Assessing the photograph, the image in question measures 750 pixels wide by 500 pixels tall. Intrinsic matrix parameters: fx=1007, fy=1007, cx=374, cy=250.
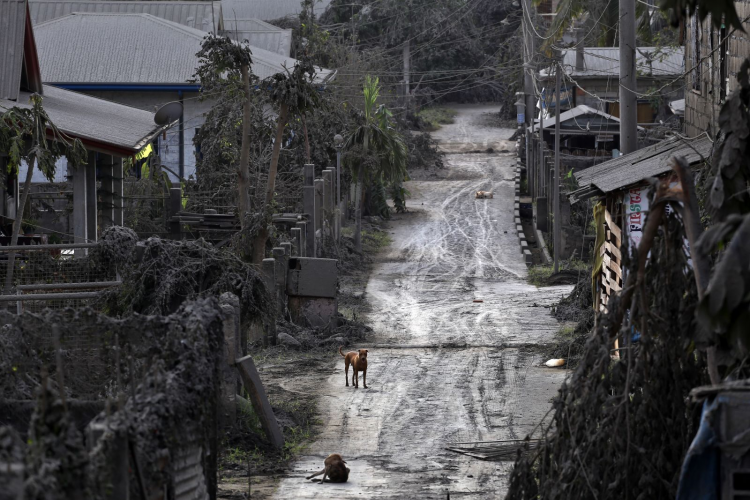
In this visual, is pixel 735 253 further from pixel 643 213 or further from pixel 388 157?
pixel 388 157

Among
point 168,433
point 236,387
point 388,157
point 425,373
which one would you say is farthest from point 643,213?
point 388,157

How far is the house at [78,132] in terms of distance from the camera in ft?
59.5

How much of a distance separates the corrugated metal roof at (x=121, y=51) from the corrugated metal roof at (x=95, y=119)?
24.6 feet

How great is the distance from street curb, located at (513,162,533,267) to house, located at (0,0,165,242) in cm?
1008

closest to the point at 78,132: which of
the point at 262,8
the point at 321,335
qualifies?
the point at 321,335

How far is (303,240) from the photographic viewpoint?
2128 centimetres

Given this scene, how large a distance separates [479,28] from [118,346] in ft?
176

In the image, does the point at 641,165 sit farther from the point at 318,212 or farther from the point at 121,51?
the point at 121,51

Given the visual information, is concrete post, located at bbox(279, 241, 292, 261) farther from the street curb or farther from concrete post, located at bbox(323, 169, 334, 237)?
the street curb

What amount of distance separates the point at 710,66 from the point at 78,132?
1129cm

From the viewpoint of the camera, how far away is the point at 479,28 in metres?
59.0

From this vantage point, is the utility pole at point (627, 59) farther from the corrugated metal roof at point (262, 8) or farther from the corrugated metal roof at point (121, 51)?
the corrugated metal roof at point (262, 8)

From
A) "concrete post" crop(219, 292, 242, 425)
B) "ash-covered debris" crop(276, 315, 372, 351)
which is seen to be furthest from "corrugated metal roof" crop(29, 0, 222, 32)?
"concrete post" crop(219, 292, 242, 425)

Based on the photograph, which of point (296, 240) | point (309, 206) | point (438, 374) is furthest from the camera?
point (309, 206)
